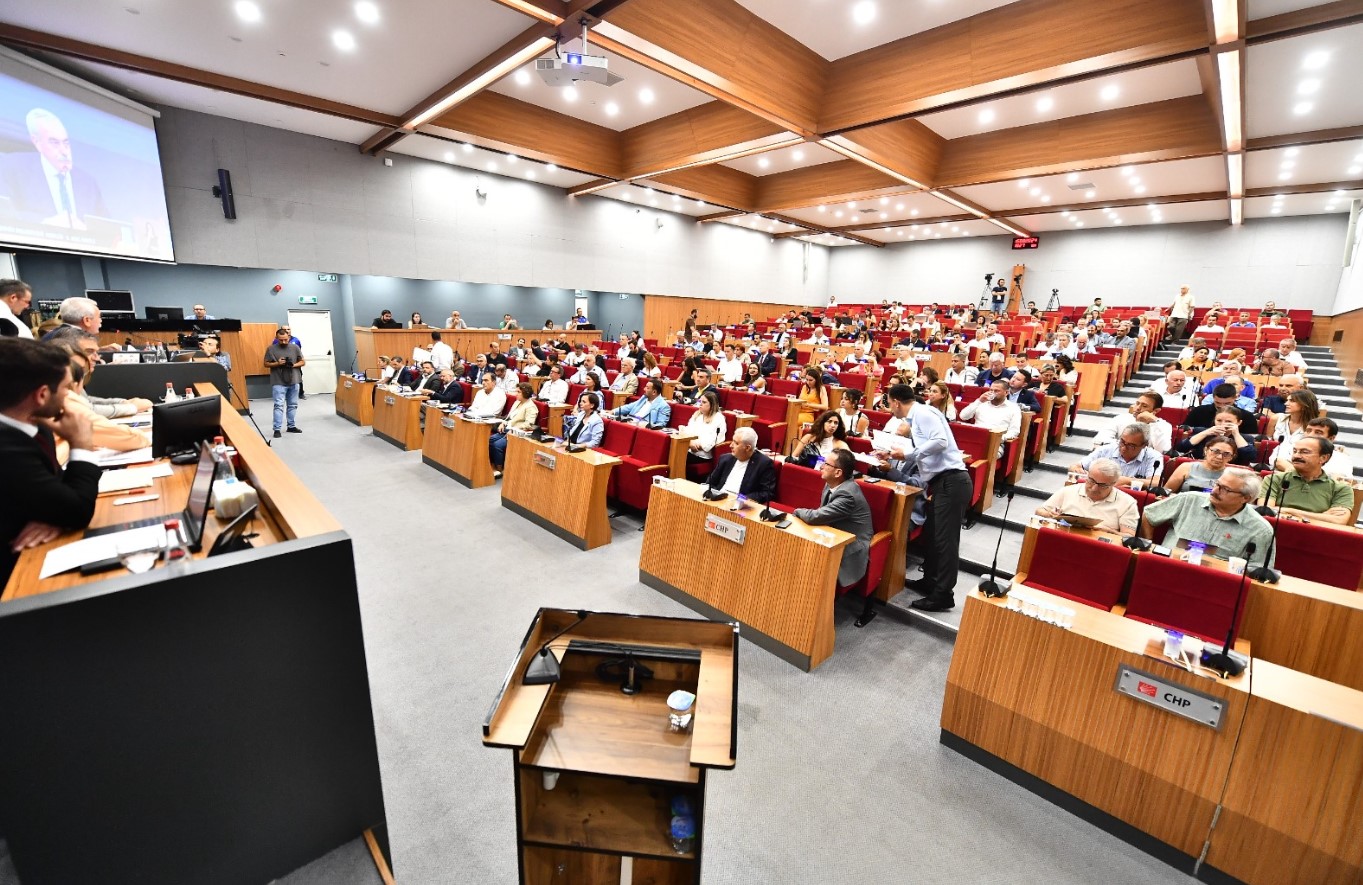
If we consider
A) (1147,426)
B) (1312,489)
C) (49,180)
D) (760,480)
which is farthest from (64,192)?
(1312,489)

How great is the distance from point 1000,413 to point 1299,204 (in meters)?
14.3

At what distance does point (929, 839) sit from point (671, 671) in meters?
1.40

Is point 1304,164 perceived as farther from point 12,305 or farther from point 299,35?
point 12,305

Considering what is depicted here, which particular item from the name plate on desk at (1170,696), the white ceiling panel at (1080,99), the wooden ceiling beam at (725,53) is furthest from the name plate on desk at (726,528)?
the white ceiling panel at (1080,99)

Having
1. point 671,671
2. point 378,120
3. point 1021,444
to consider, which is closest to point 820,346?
point 1021,444

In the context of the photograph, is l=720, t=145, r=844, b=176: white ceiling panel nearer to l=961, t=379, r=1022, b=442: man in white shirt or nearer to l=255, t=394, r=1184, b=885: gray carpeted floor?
l=961, t=379, r=1022, b=442: man in white shirt

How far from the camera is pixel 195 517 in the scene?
1.84 meters

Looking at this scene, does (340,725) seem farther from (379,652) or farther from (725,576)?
(725,576)

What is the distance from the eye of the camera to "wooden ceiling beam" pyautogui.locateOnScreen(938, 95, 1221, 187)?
26.4 ft

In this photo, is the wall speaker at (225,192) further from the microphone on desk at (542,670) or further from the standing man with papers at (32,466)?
the microphone on desk at (542,670)

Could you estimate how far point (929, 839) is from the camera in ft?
6.93

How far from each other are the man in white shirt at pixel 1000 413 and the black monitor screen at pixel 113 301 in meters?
11.2

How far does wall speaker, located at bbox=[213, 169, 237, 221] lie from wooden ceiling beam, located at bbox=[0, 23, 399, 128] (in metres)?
2.09

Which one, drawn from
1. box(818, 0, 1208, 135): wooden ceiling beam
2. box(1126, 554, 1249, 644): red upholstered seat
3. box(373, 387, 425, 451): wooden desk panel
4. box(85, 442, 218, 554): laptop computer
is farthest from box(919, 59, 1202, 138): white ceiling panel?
box(85, 442, 218, 554): laptop computer
